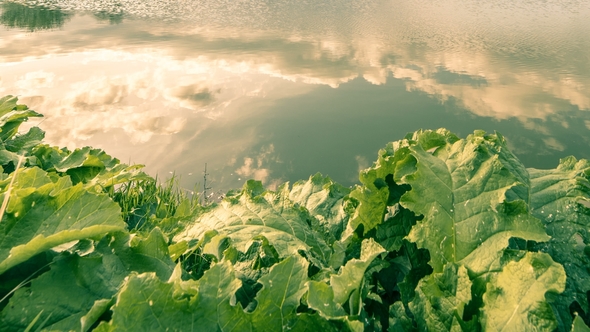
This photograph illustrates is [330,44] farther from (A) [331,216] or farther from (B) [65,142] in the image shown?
(A) [331,216]

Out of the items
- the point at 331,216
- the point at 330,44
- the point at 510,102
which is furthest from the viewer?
the point at 330,44

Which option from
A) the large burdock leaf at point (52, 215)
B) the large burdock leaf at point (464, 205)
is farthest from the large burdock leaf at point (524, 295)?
the large burdock leaf at point (52, 215)

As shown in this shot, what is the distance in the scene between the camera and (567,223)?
1405 mm

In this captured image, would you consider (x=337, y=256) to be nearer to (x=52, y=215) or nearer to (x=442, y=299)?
Result: (x=442, y=299)

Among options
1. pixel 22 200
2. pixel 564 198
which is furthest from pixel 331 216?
pixel 22 200

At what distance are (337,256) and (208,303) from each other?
54 centimetres

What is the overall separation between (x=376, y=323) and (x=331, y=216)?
0.57 meters

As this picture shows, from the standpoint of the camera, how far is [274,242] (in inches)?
54.0

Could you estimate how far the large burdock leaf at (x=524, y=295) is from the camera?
1003 mm

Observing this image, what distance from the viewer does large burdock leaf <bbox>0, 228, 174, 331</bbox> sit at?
101 cm

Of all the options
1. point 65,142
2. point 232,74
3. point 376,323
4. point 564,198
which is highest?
point 564,198

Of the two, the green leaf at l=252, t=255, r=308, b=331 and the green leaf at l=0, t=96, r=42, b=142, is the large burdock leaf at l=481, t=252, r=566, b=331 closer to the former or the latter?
the green leaf at l=252, t=255, r=308, b=331

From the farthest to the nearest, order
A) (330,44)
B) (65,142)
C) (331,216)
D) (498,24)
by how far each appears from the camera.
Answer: (498,24)
(330,44)
(65,142)
(331,216)

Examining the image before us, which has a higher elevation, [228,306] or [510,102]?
[228,306]
